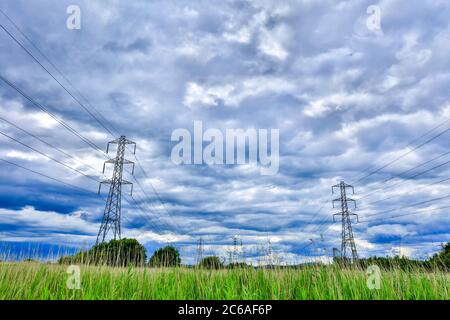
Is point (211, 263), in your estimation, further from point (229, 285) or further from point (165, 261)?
point (229, 285)

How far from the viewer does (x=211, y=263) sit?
12.1 meters

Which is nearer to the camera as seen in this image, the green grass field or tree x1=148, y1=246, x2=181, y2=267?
the green grass field

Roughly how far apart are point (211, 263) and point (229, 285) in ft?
8.27

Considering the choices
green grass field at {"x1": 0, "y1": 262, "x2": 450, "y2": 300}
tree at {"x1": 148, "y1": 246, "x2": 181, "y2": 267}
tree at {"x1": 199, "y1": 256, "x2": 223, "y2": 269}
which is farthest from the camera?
tree at {"x1": 148, "y1": 246, "x2": 181, "y2": 267}

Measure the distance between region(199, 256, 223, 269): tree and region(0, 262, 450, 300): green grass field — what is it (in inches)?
27.1

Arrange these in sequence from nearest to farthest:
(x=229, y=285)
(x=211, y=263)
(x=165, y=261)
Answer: (x=229, y=285) < (x=211, y=263) < (x=165, y=261)

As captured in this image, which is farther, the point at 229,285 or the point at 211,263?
the point at 211,263

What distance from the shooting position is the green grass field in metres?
8.76

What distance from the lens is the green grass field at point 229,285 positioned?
876 cm

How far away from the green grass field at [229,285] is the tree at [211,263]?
2.26ft

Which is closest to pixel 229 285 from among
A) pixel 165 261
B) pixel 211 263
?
pixel 211 263
